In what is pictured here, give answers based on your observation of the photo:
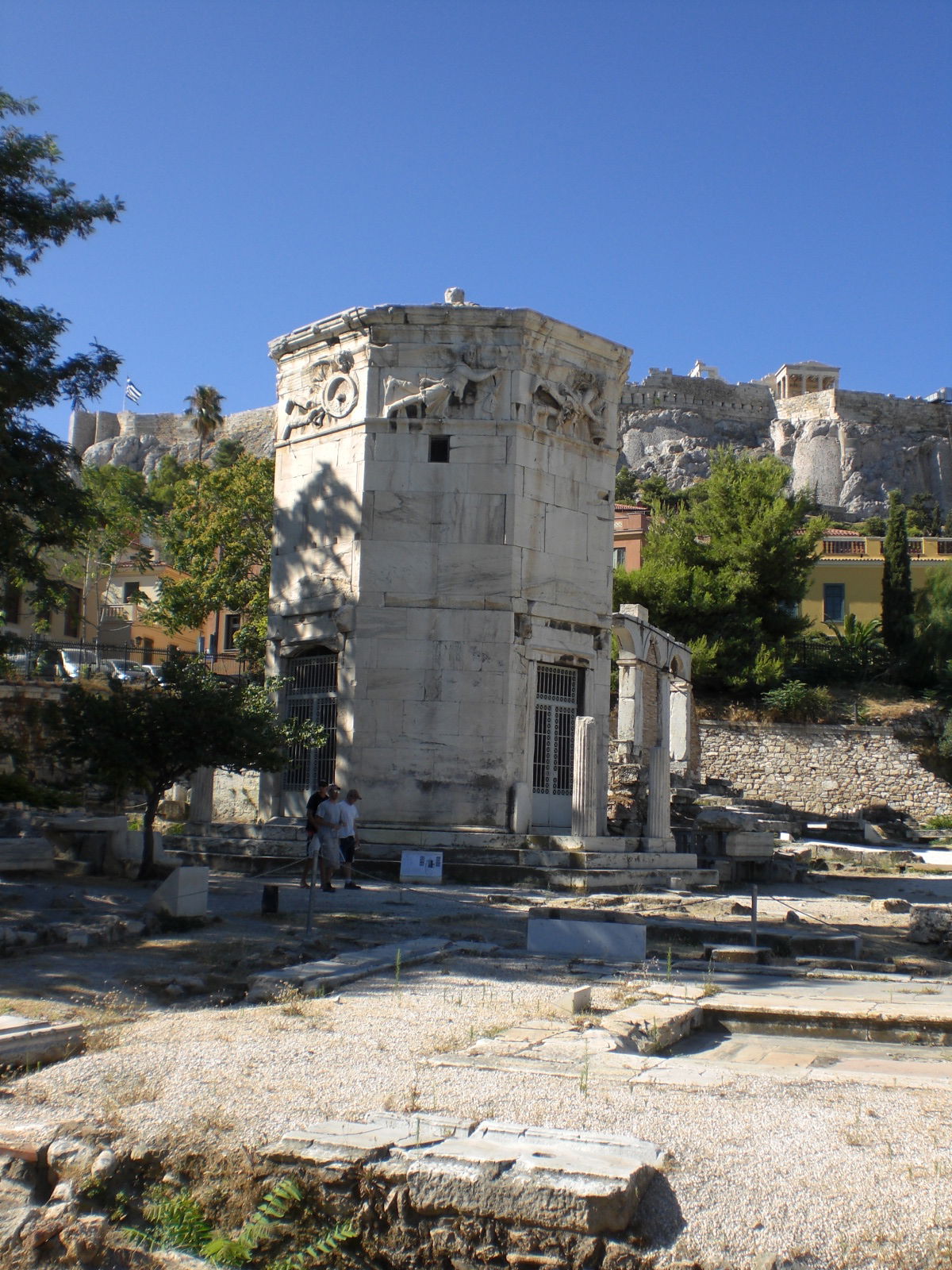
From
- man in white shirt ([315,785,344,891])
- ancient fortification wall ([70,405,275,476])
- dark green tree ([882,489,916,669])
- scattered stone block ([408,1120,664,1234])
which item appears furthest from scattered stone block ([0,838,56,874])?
ancient fortification wall ([70,405,275,476])

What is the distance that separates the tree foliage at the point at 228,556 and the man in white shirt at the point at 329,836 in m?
16.8

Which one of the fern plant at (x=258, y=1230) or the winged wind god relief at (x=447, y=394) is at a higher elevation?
the winged wind god relief at (x=447, y=394)

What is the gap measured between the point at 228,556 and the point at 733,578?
16.1 meters

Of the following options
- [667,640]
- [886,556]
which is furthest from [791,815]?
[886,556]

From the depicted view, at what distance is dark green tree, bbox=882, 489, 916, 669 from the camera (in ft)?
124

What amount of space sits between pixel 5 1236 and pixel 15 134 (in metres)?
12.9

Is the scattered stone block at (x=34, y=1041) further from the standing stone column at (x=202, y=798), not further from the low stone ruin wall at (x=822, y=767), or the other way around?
the low stone ruin wall at (x=822, y=767)

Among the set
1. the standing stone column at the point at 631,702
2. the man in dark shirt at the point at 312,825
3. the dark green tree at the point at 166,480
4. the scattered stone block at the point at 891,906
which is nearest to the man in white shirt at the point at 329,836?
the man in dark shirt at the point at 312,825

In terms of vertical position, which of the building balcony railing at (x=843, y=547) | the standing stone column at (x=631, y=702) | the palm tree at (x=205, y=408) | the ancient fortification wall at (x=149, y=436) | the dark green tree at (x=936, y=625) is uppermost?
the ancient fortification wall at (x=149, y=436)

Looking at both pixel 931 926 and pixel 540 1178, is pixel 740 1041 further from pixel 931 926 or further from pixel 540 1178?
pixel 931 926

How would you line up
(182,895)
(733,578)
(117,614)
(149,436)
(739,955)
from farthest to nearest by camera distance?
(149,436)
(117,614)
(733,578)
(182,895)
(739,955)

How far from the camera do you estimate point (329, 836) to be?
13938mm

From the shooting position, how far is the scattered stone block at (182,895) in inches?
413

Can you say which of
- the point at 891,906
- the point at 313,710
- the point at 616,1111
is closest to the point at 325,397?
the point at 313,710
